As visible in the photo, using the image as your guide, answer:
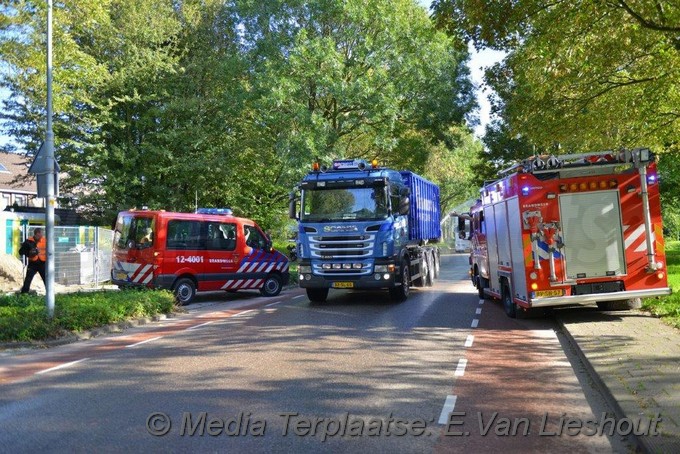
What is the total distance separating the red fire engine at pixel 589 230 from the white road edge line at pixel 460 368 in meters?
3.09

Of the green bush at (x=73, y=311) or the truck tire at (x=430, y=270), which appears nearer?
the green bush at (x=73, y=311)

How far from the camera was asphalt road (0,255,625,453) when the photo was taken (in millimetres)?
5242

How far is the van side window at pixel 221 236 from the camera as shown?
56.2ft

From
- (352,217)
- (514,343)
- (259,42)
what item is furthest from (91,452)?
(259,42)

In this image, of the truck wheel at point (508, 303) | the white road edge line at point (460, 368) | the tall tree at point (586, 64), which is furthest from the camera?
the truck wheel at point (508, 303)

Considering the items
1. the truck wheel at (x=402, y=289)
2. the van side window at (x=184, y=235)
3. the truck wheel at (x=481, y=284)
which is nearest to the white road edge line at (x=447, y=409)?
the truck wheel at (x=402, y=289)

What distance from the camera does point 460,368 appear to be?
25.9 ft

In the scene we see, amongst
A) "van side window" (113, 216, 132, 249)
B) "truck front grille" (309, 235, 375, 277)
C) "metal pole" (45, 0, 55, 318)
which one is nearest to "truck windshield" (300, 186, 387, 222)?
"truck front grille" (309, 235, 375, 277)

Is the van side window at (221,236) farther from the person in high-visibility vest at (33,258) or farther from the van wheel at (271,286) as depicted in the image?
the person in high-visibility vest at (33,258)

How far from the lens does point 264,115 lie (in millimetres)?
25469

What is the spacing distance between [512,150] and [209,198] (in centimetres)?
1725

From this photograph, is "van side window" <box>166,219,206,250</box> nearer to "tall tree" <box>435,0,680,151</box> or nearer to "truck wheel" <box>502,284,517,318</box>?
"truck wheel" <box>502,284,517,318</box>

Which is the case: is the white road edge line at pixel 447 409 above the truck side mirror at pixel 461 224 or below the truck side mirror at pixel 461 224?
below

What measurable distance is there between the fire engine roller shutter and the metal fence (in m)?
15.9
